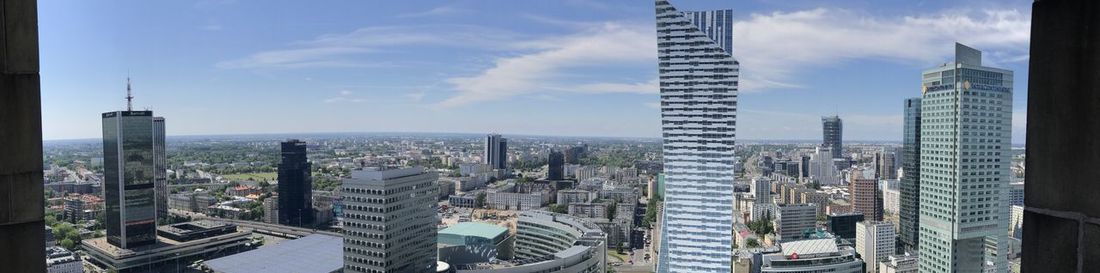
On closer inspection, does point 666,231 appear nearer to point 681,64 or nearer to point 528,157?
point 681,64

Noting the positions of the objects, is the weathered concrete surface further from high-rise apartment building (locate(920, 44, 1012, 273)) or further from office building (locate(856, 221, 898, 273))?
office building (locate(856, 221, 898, 273))

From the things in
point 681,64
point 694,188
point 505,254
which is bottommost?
point 505,254

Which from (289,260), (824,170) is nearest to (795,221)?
(289,260)

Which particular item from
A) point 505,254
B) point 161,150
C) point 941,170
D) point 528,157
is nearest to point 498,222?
point 505,254

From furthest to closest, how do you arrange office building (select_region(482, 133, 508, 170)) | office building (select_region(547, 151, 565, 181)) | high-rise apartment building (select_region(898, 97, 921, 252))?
office building (select_region(482, 133, 508, 170)) < office building (select_region(547, 151, 565, 181)) < high-rise apartment building (select_region(898, 97, 921, 252))

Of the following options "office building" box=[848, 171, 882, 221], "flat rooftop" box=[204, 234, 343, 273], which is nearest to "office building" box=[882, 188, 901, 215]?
"office building" box=[848, 171, 882, 221]
